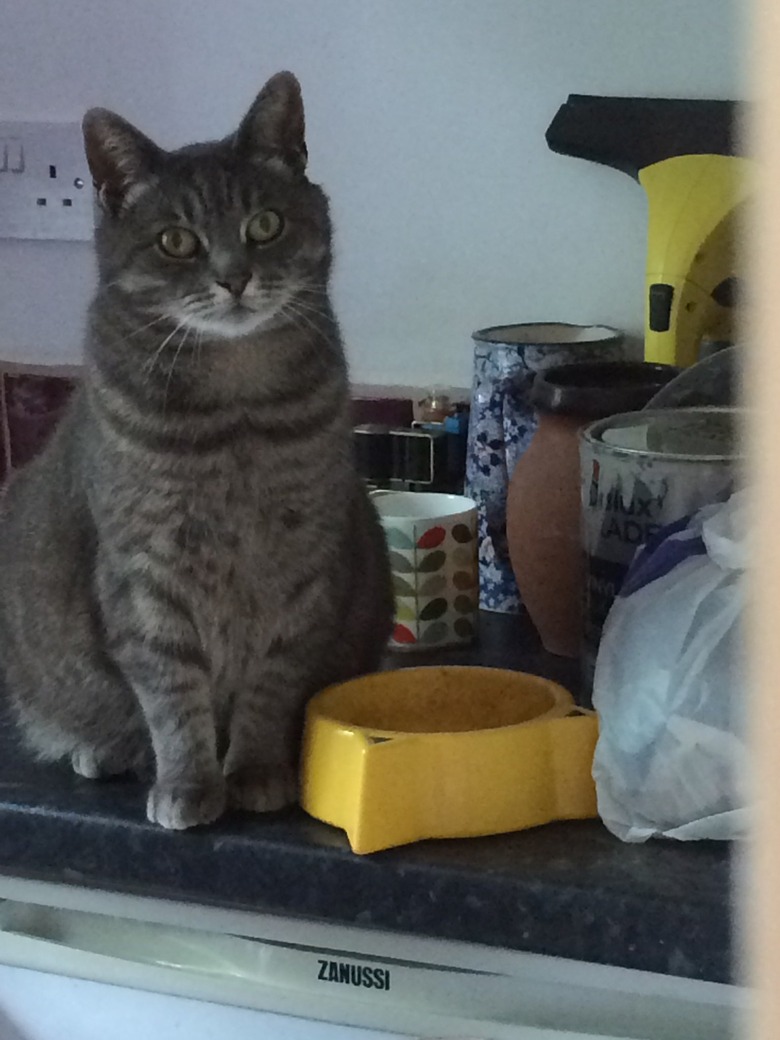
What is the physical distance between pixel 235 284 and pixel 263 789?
1.14ft

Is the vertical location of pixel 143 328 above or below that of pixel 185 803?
above

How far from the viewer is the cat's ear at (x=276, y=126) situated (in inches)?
35.3

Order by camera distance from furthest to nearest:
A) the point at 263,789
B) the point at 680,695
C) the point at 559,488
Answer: the point at 559,488, the point at 263,789, the point at 680,695

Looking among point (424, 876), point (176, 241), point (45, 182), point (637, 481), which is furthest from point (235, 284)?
point (45, 182)

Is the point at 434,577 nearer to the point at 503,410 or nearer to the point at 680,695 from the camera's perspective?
the point at 503,410

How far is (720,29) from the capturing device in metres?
1.29

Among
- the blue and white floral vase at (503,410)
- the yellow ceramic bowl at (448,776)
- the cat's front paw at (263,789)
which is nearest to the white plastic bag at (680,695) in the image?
the yellow ceramic bowl at (448,776)

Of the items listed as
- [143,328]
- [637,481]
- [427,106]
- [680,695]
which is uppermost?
[427,106]

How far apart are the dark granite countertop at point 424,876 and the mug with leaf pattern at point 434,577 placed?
1.18ft

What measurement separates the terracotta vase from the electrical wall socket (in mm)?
674

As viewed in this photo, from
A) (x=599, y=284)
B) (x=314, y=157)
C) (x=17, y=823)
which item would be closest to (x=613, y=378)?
(x=599, y=284)

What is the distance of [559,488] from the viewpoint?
1077 millimetres

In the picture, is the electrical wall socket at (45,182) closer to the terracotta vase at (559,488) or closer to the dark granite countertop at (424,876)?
the terracotta vase at (559,488)

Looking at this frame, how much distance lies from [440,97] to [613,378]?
0.44m
